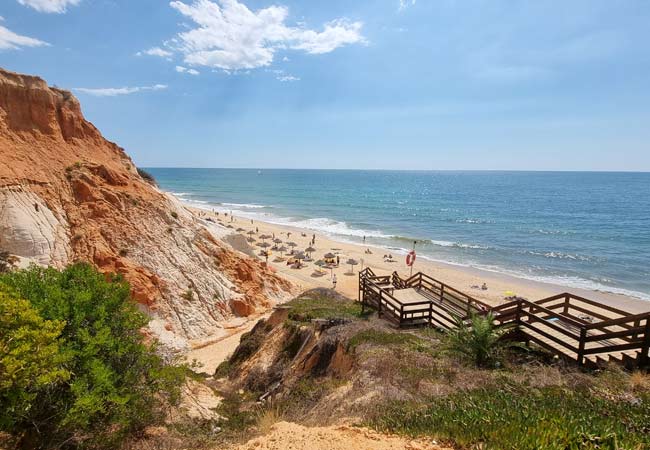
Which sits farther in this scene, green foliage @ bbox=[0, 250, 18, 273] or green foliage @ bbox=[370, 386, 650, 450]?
green foliage @ bbox=[0, 250, 18, 273]

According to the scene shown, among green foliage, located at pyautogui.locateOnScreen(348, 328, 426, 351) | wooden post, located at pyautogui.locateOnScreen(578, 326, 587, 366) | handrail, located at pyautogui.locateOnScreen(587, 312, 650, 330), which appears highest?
handrail, located at pyautogui.locateOnScreen(587, 312, 650, 330)

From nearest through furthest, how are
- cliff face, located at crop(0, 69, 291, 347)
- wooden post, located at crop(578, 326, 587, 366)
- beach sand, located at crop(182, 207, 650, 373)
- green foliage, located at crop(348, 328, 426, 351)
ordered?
wooden post, located at crop(578, 326, 587, 366) < green foliage, located at crop(348, 328, 426, 351) < cliff face, located at crop(0, 69, 291, 347) < beach sand, located at crop(182, 207, 650, 373)

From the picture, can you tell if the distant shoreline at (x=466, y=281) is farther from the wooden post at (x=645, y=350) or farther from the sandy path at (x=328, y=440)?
the sandy path at (x=328, y=440)

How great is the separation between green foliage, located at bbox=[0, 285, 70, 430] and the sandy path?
316 centimetres

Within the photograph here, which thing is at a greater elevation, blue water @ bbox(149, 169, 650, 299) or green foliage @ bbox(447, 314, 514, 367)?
green foliage @ bbox(447, 314, 514, 367)

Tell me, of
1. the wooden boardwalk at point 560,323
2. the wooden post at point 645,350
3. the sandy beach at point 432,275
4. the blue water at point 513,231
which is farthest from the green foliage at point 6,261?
the blue water at point 513,231

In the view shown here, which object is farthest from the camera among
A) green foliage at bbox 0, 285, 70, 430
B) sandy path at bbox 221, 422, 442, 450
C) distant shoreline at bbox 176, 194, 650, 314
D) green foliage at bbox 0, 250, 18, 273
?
distant shoreline at bbox 176, 194, 650, 314

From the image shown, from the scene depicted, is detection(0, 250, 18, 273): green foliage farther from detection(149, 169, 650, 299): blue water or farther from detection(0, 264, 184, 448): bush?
detection(149, 169, 650, 299): blue water

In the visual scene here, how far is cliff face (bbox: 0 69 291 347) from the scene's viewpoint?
16188 mm

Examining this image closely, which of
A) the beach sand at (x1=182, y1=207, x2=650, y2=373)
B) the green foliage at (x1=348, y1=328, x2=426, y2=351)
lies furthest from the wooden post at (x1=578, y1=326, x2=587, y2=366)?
the beach sand at (x1=182, y1=207, x2=650, y2=373)

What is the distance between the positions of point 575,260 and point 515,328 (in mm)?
38557

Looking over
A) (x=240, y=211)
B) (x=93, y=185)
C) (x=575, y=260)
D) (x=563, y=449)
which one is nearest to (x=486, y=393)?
(x=563, y=449)

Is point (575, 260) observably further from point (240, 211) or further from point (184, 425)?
point (240, 211)

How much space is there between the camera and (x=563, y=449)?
13.3 feet
